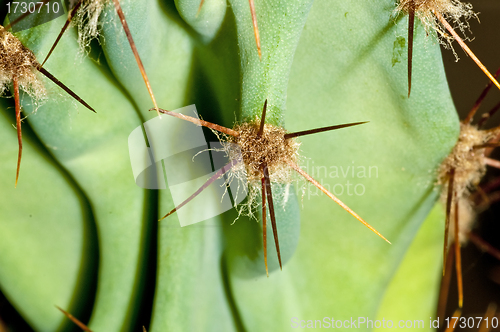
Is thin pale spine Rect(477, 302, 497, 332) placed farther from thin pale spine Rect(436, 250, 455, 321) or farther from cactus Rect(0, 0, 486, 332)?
cactus Rect(0, 0, 486, 332)

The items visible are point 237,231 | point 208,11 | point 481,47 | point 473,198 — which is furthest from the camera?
point 473,198

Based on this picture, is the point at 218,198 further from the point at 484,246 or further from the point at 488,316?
the point at 488,316

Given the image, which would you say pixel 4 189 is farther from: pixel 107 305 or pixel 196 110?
pixel 196 110

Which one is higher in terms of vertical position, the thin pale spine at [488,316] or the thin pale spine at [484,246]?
the thin pale spine at [484,246]

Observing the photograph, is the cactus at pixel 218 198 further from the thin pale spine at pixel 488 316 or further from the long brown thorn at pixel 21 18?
the thin pale spine at pixel 488 316

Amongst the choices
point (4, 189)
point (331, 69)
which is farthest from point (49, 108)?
point (331, 69)

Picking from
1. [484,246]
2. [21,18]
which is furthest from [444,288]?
[21,18]

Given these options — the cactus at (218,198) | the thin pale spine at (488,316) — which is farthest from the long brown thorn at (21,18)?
the thin pale spine at (488,316)

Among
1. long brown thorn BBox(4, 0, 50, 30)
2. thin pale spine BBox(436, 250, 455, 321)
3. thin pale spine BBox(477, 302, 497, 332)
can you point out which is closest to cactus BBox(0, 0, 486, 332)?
long brown thorn BBox(4, 0, 50, 30)
